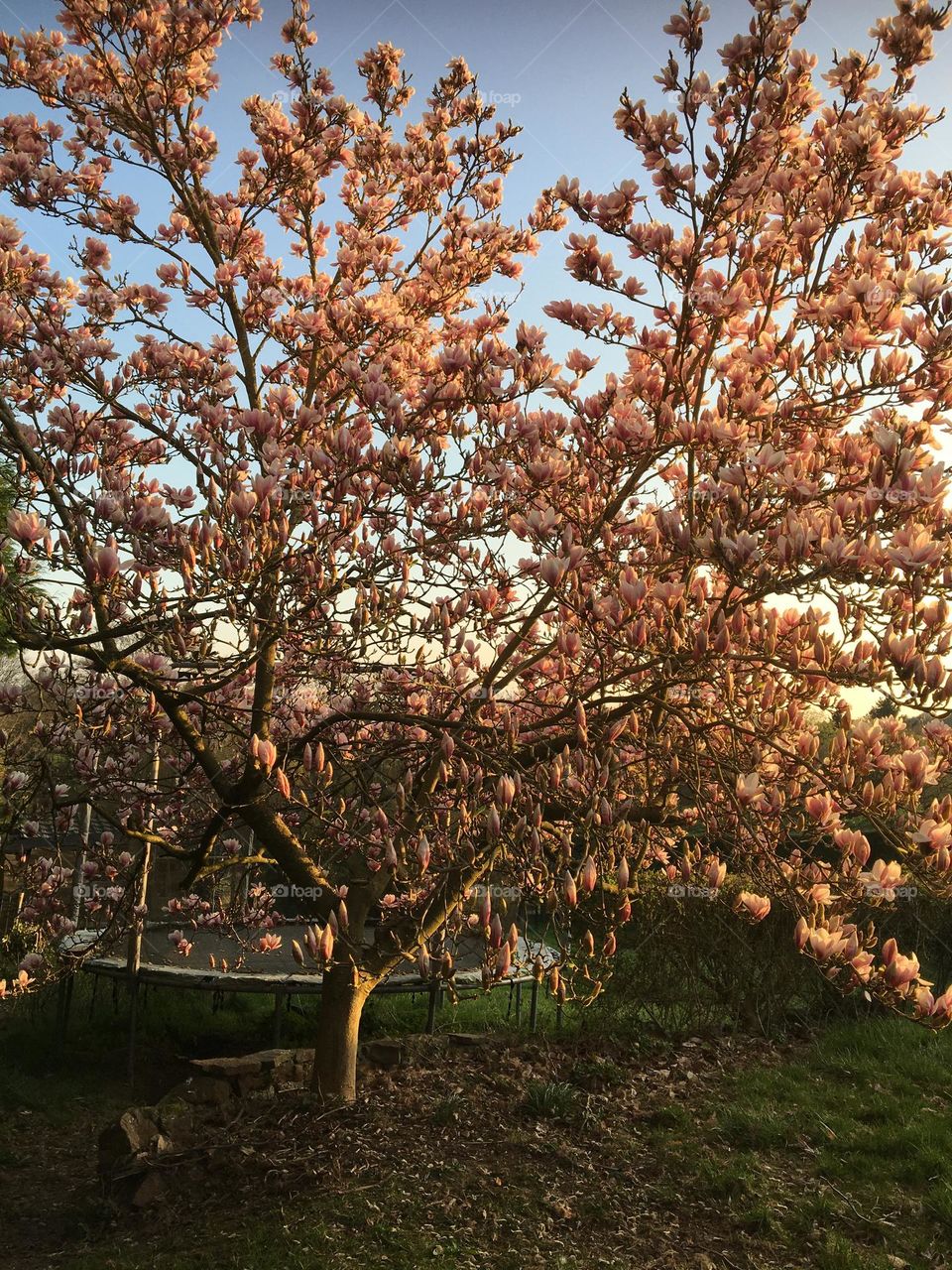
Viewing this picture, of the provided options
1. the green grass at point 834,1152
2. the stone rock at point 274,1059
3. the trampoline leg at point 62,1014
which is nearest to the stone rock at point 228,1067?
the stone rock at point 274,1059

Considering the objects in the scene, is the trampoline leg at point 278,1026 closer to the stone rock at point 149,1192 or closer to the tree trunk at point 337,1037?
the tree trunk at point 337,1037

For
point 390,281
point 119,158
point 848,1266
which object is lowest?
point 848,1266

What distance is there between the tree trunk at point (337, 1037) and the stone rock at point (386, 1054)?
1.09 meters

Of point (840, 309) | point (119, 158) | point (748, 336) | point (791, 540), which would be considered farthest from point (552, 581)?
point (119, 158)

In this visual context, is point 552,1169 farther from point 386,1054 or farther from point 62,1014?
point 62,1014

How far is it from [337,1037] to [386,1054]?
1326 millimetres

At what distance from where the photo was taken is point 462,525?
4418mm

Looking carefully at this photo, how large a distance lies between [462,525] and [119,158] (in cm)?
360

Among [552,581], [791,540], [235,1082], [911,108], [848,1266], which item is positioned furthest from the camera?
[235,1082]

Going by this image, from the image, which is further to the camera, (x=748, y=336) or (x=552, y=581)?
(x=748, y=336)

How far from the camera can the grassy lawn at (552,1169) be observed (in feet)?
14.3

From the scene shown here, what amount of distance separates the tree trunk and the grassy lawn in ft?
0.49

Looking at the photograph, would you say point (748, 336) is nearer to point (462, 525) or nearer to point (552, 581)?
point (462, 525)

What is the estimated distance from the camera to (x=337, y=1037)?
226 inches
